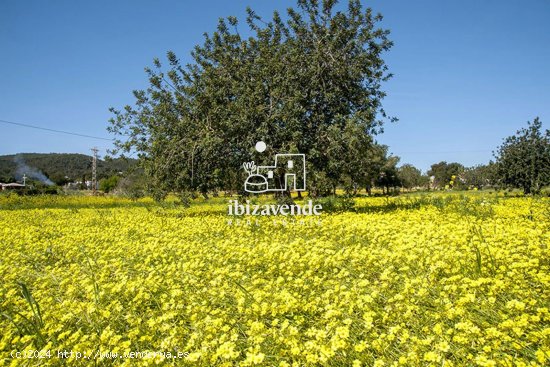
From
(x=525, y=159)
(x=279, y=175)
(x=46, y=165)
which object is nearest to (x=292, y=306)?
(x=279, y=175)

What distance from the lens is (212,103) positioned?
621 inches

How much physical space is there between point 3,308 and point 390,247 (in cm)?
623

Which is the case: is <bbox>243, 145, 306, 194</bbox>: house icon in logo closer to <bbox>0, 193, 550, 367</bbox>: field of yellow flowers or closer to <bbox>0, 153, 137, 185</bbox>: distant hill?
<bbox>0, 193, 550, 367</bbox>: field of yellow flowers

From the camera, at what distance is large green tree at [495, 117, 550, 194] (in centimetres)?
2575

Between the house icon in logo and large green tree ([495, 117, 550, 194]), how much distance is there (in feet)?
60.5

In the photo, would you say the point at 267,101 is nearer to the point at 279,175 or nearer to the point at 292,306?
the point at 279,175

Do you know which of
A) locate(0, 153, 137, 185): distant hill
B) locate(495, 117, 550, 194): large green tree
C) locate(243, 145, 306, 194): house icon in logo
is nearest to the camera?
locate(243, 145, 306, 194): house icon in logo

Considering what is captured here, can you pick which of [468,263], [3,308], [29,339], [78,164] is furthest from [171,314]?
[78,164]

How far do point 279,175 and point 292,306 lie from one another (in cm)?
1122

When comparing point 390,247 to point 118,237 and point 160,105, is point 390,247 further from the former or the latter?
point 160,105

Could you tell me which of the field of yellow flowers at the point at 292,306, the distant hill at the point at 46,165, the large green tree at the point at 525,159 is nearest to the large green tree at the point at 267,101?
the field of yellow flowers at the point at 292,306

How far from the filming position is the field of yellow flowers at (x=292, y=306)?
335 cm

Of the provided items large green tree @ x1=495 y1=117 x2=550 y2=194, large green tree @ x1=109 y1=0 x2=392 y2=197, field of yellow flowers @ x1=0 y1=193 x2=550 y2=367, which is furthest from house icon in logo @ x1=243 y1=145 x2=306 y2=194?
large green tree @ x1=495 y1=117 x2=550 y2=194

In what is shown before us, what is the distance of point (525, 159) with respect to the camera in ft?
85.5
